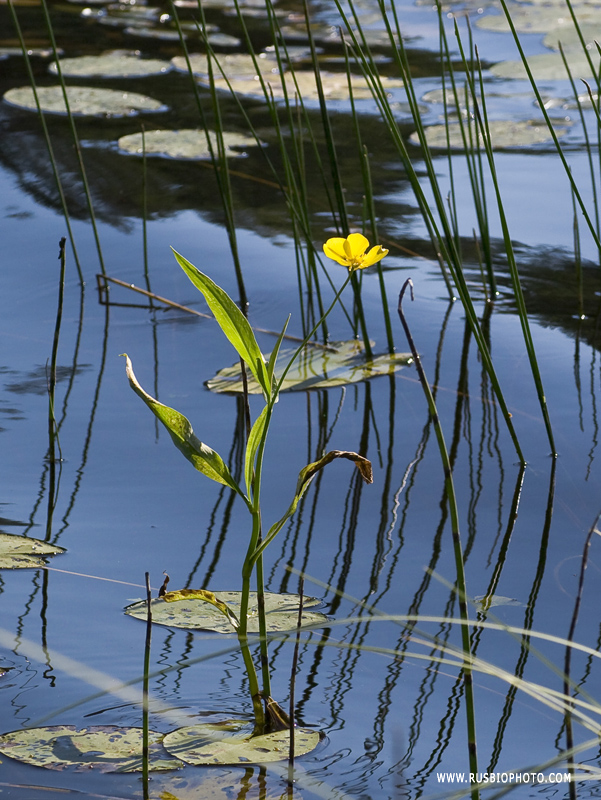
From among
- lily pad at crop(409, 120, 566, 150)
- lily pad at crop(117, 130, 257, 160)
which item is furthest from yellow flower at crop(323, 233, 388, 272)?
lily pad at crop(409, 120, 566, 150)

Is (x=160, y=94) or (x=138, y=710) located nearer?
(x=138, y=710)

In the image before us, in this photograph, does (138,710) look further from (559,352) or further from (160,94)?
(160,94)

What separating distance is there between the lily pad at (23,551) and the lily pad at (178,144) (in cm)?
184

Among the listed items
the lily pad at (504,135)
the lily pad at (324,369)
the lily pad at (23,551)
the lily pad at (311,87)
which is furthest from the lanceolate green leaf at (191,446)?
the lily pad at (311,87)

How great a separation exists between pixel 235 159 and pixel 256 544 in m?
2.18

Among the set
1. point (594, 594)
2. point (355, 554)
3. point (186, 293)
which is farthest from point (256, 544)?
point (186, 293)

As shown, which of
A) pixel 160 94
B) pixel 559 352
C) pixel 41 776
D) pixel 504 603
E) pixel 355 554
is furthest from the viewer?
pixel 160 94

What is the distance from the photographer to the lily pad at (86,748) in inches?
30.1

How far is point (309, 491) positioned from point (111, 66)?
2917mm

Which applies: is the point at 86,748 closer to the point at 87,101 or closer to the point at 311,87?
the point at 87,101

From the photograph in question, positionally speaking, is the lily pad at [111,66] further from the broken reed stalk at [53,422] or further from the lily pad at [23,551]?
the lily pad at [23,551]

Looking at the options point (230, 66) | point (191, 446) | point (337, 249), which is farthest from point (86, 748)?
point (230, 66)

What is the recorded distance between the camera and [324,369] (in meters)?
1.66

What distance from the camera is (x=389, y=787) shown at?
76 cm
